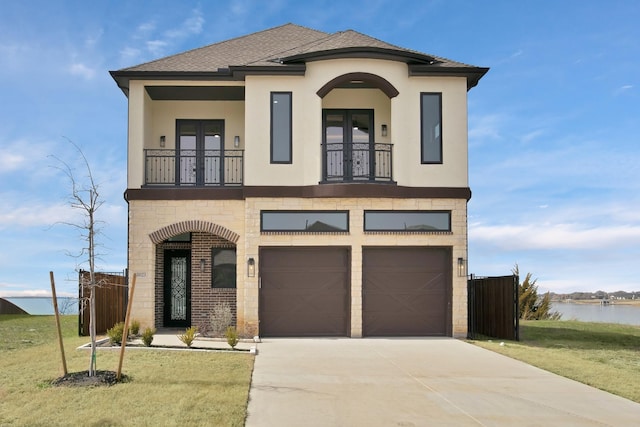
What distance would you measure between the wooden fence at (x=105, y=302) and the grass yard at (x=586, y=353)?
9.60 m

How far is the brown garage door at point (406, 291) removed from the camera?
16.9m

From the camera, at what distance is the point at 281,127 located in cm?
1694

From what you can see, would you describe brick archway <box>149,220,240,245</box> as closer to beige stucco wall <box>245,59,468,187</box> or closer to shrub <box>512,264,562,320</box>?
beige stucco wall <box>245,59,468,187</box>

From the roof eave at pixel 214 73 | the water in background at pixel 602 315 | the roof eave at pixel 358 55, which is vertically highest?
the roof eave at pixel 358 55

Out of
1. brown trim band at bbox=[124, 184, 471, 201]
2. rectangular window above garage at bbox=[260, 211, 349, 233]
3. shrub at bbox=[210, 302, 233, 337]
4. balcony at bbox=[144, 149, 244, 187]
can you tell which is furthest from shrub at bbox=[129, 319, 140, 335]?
balcony at bbox=[144, 149, 244, 187]

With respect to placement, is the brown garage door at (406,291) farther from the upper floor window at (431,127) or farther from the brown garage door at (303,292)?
the upper floor window at (431,127)

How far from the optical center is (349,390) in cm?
965

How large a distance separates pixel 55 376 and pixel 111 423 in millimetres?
3410

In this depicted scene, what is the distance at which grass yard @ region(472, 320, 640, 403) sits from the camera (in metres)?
10.9

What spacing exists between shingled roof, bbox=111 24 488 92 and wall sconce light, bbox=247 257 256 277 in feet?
16.1

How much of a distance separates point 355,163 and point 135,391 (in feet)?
33.1

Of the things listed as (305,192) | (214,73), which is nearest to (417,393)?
(305,192)

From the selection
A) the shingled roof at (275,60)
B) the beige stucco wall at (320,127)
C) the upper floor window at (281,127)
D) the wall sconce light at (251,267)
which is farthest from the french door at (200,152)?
the wall sconce light at (251,267)

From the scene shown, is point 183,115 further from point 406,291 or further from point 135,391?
point 135,391
